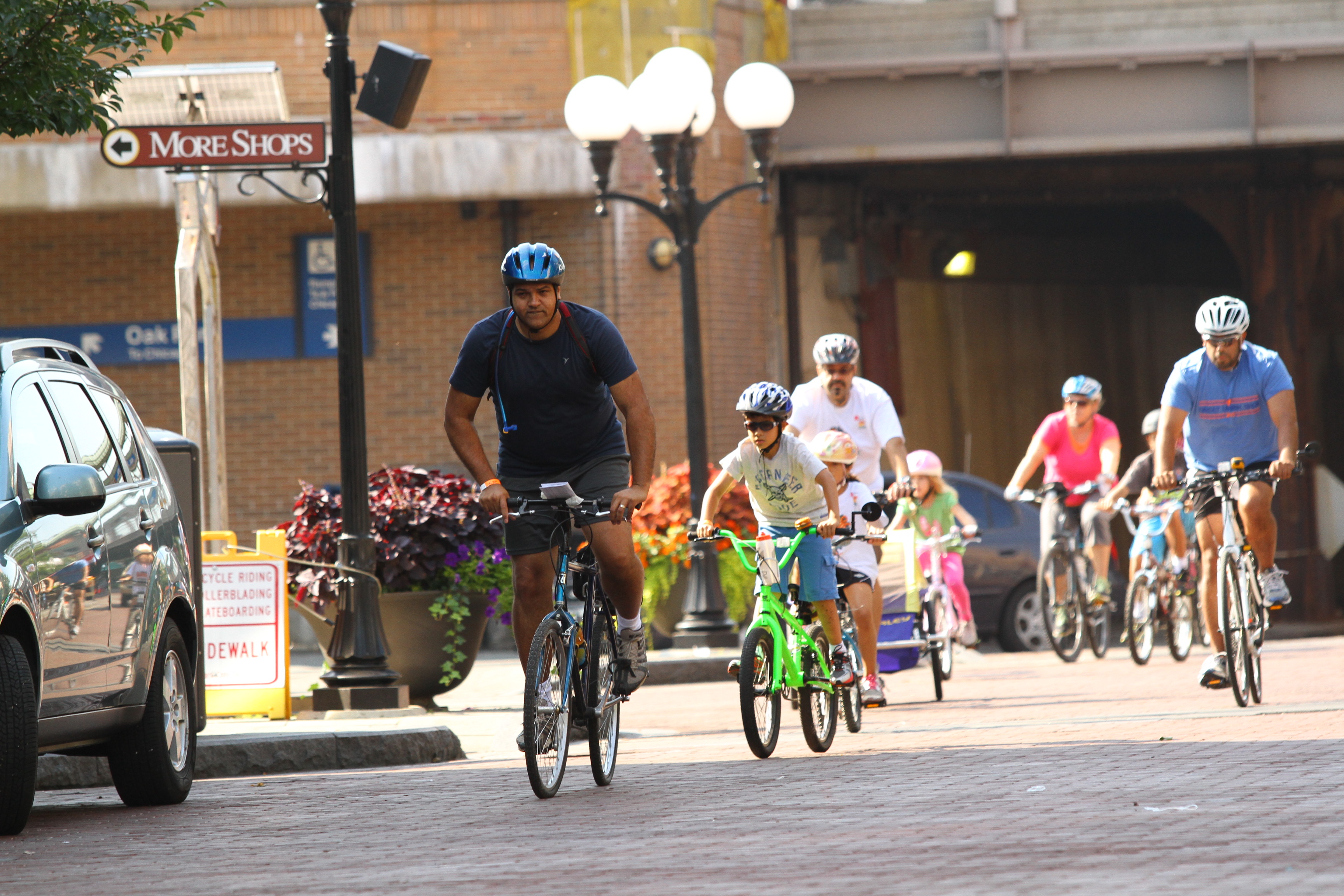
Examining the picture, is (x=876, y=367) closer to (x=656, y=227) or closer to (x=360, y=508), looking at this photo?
(x=656, y=227)

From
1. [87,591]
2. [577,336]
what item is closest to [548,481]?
[577,336]

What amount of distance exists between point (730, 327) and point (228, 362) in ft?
17.0

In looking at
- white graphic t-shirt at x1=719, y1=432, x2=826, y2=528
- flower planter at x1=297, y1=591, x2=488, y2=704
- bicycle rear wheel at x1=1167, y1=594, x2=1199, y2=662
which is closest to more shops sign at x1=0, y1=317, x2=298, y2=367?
flower planter at x1=297, y1=591, x2=488, y2=704

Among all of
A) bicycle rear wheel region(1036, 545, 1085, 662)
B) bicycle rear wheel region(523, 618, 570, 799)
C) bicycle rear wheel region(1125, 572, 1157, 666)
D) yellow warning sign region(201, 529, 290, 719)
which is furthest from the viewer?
bicycle rear wheel region(1036, 545, 1085, 662)

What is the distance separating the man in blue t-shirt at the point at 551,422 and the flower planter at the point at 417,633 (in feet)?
12.2

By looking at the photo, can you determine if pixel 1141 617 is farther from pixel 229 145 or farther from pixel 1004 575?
pixel 229 145

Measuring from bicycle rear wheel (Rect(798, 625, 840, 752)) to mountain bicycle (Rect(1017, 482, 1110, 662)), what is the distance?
596cm

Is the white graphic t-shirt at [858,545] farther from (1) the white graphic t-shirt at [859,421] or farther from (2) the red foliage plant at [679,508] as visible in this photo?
(2) the red foliage plant at [679,508]

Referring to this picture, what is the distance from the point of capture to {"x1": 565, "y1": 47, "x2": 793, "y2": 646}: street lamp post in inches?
580

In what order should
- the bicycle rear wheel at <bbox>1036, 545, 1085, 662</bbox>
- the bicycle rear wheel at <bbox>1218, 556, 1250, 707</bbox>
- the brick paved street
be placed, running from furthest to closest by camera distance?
the bicycle rear wheel at <bbox>1036, 545, 1085, 662</bbox> → the bicycle rear wheel at <bbox>1218, 556, 1250, 707</bbox> → the brick paved street

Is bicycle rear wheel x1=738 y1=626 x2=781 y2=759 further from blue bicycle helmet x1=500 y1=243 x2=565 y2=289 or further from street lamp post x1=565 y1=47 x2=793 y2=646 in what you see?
street lamp post x1=565 y1=47 x2=793 y2=646

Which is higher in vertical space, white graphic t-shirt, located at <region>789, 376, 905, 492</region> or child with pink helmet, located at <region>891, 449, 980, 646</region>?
white graphic t-shirt, located at <region>789, 376, 905, 492</region>

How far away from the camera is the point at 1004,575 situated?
17.5 m

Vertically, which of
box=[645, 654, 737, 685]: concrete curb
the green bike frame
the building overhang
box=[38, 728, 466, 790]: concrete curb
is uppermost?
the building overhang
